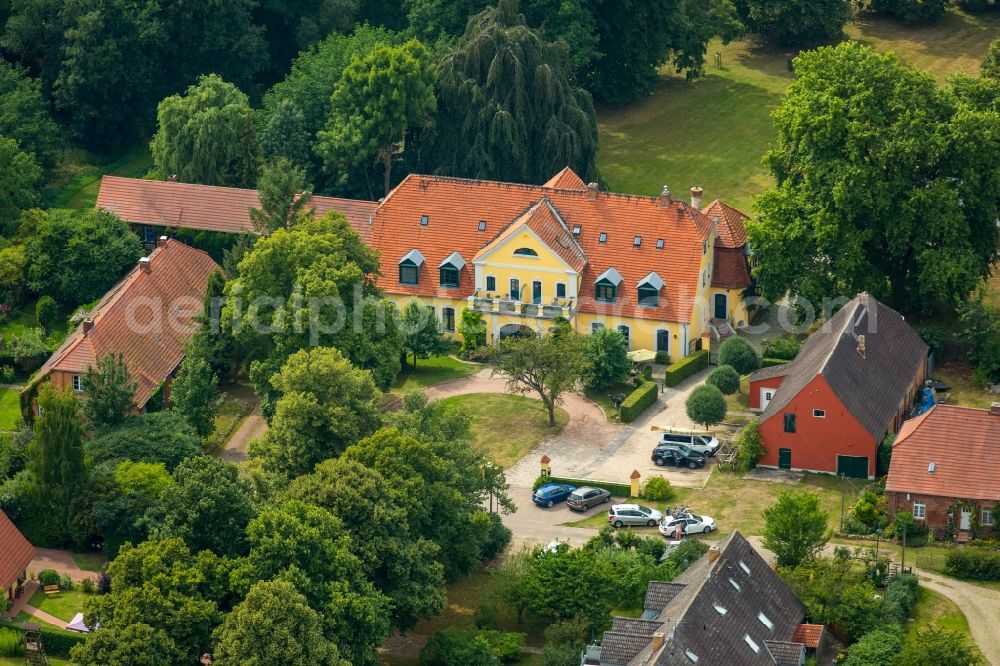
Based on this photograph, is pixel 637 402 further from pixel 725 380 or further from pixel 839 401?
pixel 839 401

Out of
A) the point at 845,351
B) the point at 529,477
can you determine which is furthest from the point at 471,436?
the point at 845,351

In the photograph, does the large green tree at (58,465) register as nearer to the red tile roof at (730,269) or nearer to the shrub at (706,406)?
the shrub at (706,406)

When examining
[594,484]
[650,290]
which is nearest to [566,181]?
[650,290]

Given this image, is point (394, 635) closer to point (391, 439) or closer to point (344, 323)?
point (391, 439)

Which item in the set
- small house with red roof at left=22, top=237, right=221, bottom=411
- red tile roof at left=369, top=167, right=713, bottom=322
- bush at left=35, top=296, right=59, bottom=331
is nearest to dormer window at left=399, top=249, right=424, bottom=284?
red tile roof at left=369, top=167, right=713, bottom=322

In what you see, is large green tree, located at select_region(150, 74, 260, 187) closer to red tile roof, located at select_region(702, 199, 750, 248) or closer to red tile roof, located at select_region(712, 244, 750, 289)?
red tile roof, located at select_region(702, 199, 750, 248)
